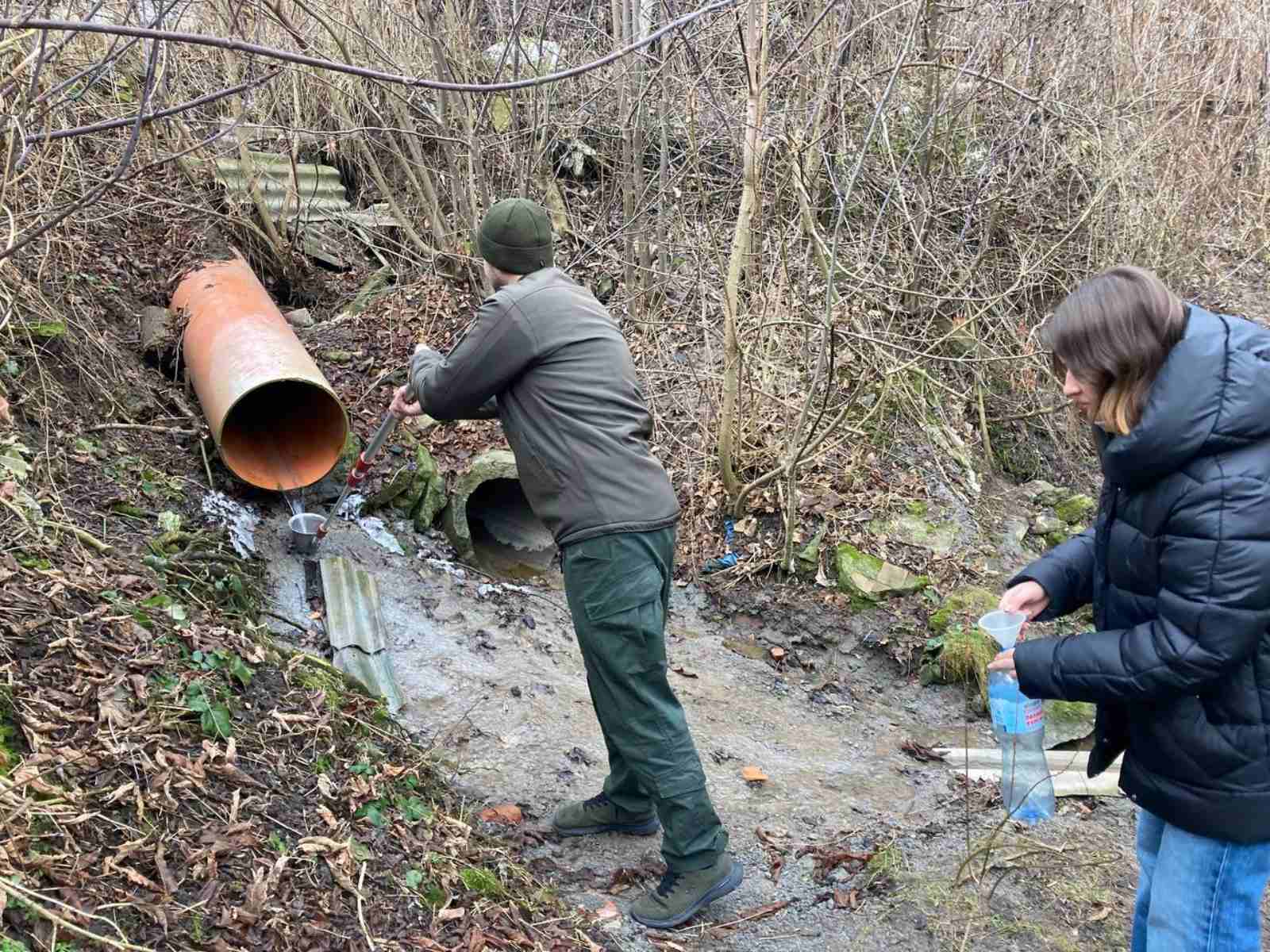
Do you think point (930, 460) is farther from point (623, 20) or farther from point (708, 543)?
point (623, 20)

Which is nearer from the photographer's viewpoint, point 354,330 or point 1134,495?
point 1134,495

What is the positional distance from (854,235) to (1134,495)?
6380 mm

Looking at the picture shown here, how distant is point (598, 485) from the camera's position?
3.44 metres

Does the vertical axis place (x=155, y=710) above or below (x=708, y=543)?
above

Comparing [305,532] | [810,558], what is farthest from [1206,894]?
[305,532]

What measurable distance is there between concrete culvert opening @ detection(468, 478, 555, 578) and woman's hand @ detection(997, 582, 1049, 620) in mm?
4281

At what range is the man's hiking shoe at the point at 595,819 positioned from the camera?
13.3ft

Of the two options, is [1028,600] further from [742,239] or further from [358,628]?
[742,239]

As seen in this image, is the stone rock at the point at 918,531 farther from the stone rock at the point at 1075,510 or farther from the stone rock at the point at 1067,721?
the stone rock at the point at 1067,721

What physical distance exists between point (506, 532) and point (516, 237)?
381 centimetres

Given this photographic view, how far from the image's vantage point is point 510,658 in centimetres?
550

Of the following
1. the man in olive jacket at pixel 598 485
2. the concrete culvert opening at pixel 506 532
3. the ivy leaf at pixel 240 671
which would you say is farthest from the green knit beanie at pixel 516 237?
the concrete culvert opening at pixel 506 532

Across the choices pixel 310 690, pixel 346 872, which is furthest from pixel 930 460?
pixel 346 872

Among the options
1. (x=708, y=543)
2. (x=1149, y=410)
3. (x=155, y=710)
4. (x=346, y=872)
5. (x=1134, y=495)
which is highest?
(x=1149, y=410)
